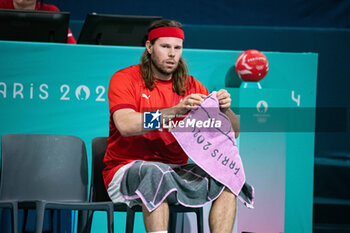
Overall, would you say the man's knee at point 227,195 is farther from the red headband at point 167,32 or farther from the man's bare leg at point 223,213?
the red headband at point 167,32

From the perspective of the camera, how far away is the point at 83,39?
3359 mm

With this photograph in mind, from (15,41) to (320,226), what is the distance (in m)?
2.80

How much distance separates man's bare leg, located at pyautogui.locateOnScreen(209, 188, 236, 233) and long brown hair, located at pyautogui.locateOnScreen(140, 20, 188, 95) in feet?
2.17

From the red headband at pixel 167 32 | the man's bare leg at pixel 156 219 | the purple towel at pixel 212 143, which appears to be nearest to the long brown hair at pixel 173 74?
the red headband at pixel 167 32

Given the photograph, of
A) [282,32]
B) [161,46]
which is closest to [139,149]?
[161,46]

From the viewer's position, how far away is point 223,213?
2.10 metres

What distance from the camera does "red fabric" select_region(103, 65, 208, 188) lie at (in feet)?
7.68

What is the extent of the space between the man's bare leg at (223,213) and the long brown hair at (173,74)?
66 cm

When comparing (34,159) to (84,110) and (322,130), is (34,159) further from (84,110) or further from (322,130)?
(322,130)

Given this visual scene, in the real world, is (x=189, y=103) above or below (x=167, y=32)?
below

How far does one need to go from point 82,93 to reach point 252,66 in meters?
1.16

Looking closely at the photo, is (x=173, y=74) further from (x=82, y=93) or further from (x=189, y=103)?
(x=82, y=93)

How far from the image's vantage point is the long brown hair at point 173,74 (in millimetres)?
2488

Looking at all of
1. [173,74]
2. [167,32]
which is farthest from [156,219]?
[167,32]
